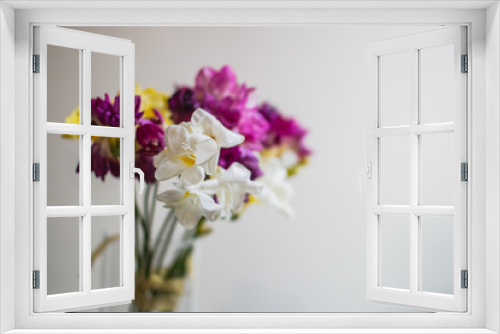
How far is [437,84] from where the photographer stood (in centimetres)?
232

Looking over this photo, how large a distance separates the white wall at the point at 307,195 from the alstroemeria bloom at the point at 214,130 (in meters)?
0.65

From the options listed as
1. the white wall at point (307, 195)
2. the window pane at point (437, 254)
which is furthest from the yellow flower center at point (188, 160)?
the window pane at point (437, 254)

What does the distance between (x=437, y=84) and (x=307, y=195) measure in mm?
1272

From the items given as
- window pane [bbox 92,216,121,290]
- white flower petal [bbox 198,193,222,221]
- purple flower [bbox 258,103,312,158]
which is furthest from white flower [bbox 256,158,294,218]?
window pane [bbox 92,216,121,290]

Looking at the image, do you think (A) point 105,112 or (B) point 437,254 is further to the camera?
(B) point 437,254

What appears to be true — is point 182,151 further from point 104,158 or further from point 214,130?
point 104,158

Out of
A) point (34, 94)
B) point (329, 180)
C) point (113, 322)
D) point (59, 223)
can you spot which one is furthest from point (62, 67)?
point (329, 180)

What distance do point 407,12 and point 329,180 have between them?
4.88ft

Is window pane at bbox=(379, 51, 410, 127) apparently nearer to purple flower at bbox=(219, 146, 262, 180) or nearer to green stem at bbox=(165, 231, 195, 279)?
purple flower at bbox=(219, 146, 262, 180)

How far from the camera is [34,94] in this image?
2.06 metres

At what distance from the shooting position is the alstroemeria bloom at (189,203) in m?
2.75

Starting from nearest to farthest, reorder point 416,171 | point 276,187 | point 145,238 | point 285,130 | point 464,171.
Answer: point 464,171, point 416,171, point 145,238, point 276,187, point 285,130

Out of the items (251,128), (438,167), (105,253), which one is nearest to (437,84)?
(438,167)

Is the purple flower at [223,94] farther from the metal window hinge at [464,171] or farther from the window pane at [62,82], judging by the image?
the metal window hinge at [464,171]
